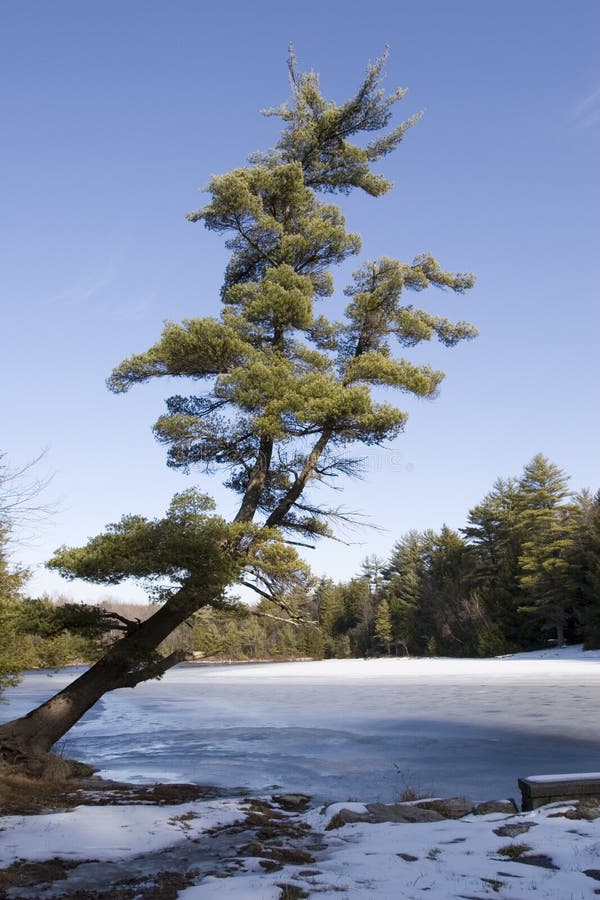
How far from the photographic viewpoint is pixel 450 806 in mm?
8016

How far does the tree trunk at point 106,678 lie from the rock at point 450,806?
425 cm

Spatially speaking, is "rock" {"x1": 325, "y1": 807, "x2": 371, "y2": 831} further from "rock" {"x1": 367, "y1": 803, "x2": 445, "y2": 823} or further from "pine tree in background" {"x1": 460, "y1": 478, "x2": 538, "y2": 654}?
"pine tree in background" {"x1": 460, "y1": 478, "x2": 538, "y2": 654}

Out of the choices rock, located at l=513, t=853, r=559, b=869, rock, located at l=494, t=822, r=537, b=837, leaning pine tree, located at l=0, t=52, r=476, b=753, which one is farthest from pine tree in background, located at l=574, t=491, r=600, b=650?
rock, located at l=513, t=853, r=559, b=869

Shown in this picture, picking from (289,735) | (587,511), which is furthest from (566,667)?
(289,735)

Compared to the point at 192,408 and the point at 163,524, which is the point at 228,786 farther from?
the point at 192,408

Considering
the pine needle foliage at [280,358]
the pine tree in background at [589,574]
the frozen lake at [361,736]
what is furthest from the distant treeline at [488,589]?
the pine needle foliage at [280,358]

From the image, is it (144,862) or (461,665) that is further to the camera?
(461,665)

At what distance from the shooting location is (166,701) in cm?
3058

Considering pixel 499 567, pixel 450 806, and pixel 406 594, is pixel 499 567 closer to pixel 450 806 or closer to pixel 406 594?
pixel 406 594

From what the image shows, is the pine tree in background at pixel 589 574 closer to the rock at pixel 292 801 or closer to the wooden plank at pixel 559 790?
the rock at pixel 292 801

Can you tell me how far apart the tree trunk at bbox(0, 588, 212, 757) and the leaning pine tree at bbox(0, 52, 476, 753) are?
0.02m

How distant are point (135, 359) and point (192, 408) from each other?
4.66 feet

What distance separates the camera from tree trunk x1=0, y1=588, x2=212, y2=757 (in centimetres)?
1057

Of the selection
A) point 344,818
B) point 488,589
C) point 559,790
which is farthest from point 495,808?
point 488,589
